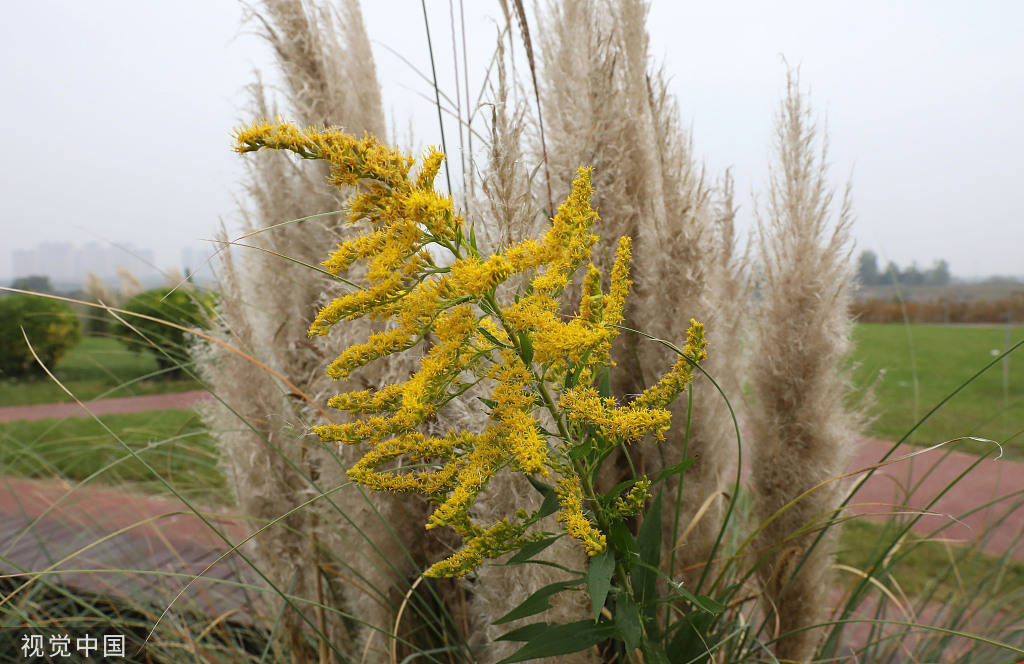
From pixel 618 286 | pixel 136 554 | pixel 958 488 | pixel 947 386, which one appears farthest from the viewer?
pixel 947 386

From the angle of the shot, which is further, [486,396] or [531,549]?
[486,396]

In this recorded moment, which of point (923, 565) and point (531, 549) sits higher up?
point (531, 549)

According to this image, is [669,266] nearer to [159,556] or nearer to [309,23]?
[309,23]

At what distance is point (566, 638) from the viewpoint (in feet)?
2.96

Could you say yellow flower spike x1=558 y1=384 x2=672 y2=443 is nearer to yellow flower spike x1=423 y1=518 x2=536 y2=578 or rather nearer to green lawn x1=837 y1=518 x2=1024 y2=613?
yellow flower spike x1=423 y1=518 x2=536 y2=578

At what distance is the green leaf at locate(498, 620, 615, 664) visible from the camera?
0.89 m

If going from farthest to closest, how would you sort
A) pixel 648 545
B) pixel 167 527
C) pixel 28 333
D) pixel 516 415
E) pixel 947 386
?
pixel 28 333 → pixel 947 386 → pixel 167 527 → pixel 648 545 → pixel 516 415

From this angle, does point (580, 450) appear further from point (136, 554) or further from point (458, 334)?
point (136, 554)

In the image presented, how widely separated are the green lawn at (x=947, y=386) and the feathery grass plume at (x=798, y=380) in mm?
172

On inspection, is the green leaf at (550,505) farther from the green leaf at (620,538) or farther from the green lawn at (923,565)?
the green lawn at (923,565)

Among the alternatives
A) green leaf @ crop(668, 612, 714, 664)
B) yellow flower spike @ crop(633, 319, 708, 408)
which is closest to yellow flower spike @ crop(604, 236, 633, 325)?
yellow flower spike @ crop(633, 319, 708, 408)

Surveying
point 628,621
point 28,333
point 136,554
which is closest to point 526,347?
point 628,621

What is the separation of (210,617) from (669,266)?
87.5 inches

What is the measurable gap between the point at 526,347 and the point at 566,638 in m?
0.47
